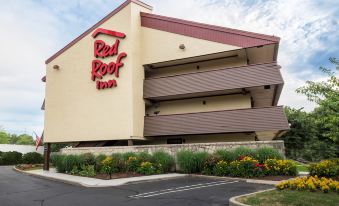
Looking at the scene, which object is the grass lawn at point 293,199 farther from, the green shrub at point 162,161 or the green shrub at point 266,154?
the green shrub at point 162,161

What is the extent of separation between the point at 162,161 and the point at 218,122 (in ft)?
19.7

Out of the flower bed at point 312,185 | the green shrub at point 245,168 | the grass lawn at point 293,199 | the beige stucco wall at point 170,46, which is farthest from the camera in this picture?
the beige stucco wall at point 170,46

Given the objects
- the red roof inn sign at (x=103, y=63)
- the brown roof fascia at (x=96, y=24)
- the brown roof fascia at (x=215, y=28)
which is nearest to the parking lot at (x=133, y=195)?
the brown roof fascia at (x=215, y=28)

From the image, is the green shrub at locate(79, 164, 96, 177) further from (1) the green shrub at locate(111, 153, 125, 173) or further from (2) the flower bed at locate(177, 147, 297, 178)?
(2) the flower bed at locate(177, 147, 297, 178)

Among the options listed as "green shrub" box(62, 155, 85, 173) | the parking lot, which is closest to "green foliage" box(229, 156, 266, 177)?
the parking lot

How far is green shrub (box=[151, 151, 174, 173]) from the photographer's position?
1958 centimetres

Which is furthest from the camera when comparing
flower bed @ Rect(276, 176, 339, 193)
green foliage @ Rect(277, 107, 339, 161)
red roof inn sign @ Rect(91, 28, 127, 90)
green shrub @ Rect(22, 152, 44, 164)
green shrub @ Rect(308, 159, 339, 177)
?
green foliage @ Rect(277, 107, 339, 161)

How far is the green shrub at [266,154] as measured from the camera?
56.0 feet

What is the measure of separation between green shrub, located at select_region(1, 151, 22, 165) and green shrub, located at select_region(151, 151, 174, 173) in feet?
77.3

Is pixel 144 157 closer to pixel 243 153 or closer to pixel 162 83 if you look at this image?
pixel 243 153

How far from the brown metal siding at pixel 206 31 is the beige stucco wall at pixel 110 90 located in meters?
0.41

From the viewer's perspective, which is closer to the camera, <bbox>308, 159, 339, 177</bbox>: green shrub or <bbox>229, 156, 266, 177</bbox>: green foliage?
<bbox>308, 159, 339, 177</bbox>: green shrub

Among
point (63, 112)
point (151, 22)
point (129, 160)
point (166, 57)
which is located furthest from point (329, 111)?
point (63, 112)

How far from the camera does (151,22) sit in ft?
89.3
